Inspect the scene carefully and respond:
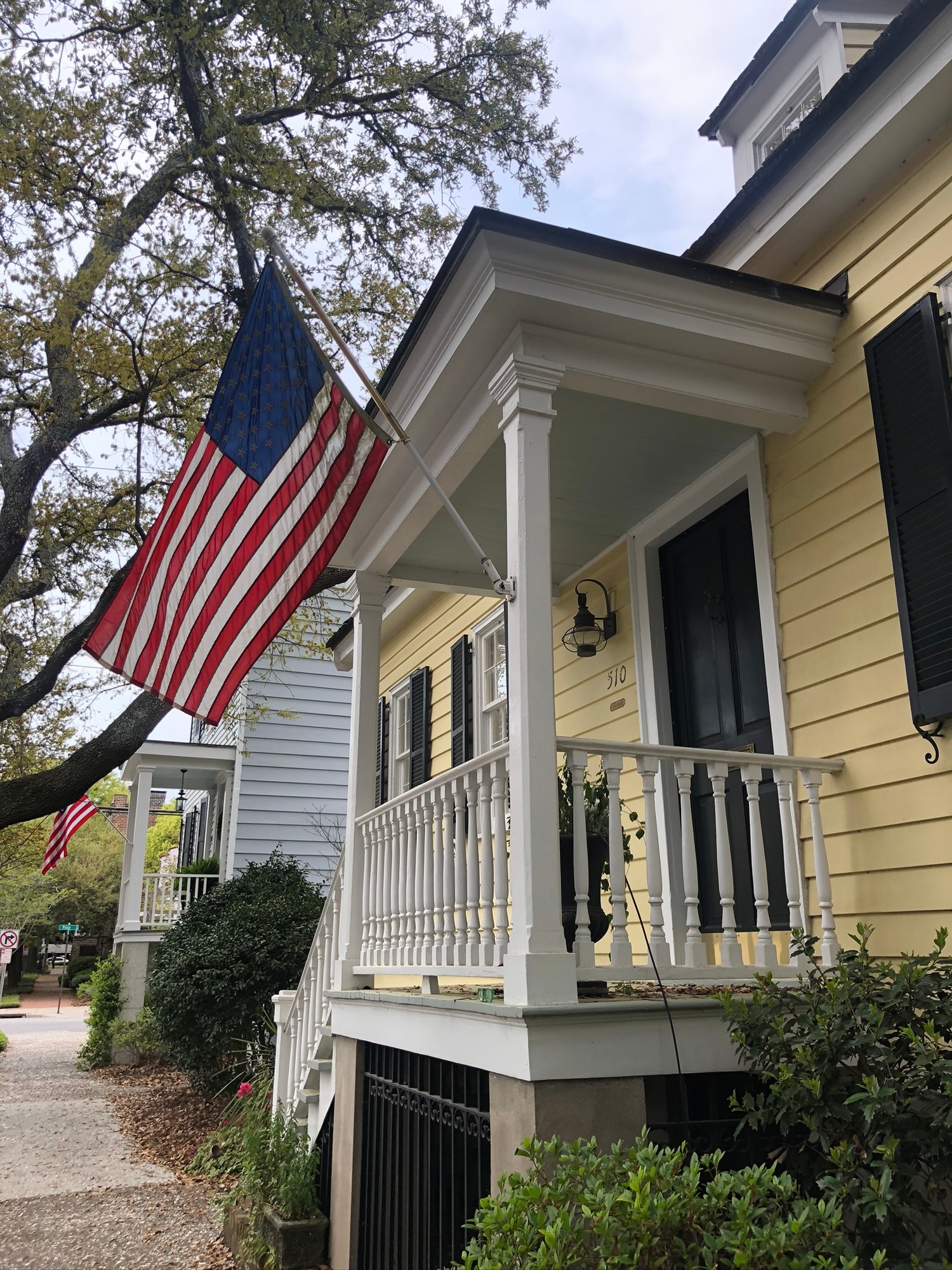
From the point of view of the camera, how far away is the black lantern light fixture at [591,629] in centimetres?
641

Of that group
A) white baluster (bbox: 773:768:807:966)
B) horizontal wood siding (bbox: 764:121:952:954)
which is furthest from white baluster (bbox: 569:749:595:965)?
horizontal wood siding (bbox: 764:121:952:954)

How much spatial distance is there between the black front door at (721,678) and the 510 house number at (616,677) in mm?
387

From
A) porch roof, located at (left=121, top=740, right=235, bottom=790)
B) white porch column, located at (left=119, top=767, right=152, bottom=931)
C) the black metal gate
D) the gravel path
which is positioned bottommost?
the gravel path

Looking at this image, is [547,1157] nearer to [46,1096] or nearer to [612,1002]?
[612,1002]

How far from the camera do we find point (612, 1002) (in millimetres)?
3420

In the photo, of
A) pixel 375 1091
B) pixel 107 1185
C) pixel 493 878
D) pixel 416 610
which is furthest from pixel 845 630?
pixel 107 1185

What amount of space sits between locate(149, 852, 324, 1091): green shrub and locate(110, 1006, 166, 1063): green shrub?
3440 mm

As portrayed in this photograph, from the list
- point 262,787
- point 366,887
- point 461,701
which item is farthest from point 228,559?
point 262,787

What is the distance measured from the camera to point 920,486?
12.9 feet

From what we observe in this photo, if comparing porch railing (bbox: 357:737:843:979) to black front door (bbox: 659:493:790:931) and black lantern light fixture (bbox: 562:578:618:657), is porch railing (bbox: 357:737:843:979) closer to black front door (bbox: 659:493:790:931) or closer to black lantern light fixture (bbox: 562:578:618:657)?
black front door (bbox: 659:493:790:931)

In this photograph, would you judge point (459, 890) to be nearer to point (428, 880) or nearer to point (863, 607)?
point (428, 880)

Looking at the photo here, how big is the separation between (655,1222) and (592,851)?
2.09 m

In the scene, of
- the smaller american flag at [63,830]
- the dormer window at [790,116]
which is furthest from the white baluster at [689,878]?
the smaller american flag at [63,830]

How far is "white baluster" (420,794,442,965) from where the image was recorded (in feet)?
14.8
